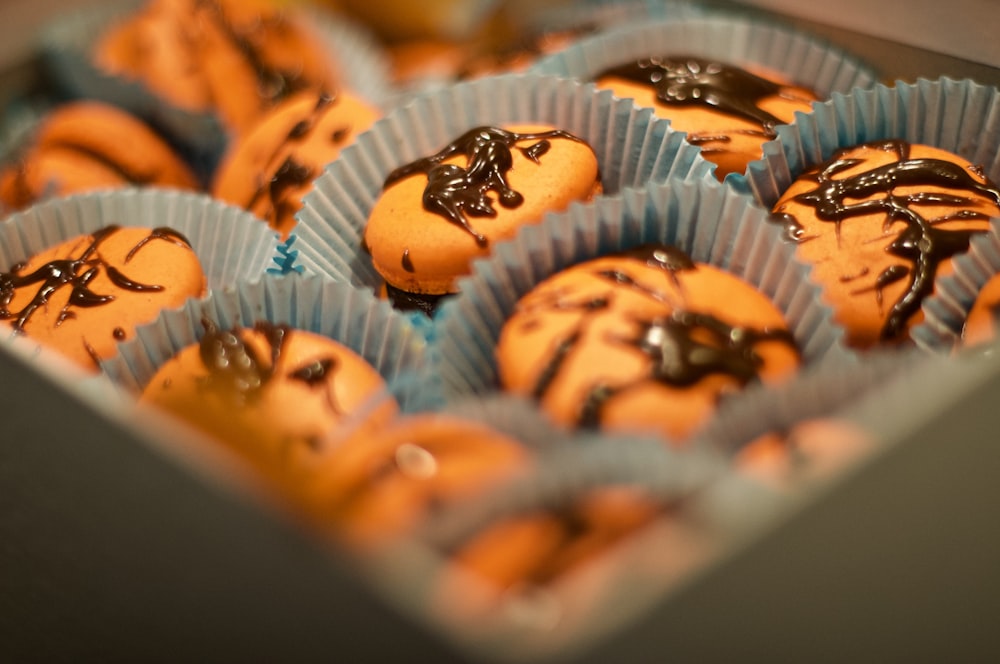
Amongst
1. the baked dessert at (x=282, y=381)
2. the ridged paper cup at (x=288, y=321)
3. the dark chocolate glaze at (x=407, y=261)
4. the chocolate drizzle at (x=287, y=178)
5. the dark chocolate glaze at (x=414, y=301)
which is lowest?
the baked dessert at (x=282, y=381)

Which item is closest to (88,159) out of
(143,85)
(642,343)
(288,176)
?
(143,85)

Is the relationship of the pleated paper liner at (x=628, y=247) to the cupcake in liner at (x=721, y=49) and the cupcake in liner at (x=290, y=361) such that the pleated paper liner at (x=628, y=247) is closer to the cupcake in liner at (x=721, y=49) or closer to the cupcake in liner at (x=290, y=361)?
the cupcake in liner at (x=290, y=361)

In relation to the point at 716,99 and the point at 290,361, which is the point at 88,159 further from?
the point at 716,99

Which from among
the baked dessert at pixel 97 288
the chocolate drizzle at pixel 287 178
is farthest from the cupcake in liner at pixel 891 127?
the baked dessert at pixel 97 288

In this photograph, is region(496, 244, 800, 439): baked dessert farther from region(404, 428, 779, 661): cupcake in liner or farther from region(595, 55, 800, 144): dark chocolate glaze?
region(595, 55, 800, 144): dark chocolate glaze

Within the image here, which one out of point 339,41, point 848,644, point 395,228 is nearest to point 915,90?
point 395,228

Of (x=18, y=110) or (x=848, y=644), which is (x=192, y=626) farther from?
(x=18, y=110)

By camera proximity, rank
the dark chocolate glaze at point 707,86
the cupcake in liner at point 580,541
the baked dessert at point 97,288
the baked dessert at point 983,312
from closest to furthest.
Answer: the cupcake in liner at point 580,541 → the baked dessert at point 983,312 → the baked dessert at point 97,288 → the dark chocolate glaze at point 707,86
